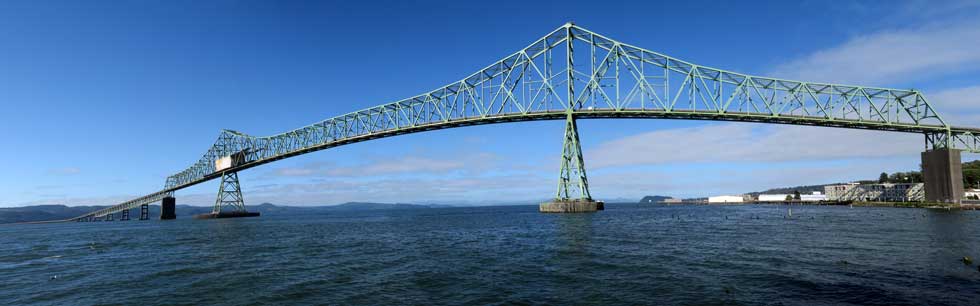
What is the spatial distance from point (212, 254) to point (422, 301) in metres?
22.0

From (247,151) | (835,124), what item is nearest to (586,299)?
(835,124)

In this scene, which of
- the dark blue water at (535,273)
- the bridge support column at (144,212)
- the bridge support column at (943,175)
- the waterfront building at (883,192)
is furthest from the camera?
the bridge support column at (144,212)

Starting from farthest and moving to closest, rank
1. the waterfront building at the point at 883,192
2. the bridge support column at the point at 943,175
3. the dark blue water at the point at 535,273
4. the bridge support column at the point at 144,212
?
the bridge support column at the point at 144,212, the waterfront building at the point at 883,192, the bridge support column at the point at 943,175, the dark blue water at the point at 535,273

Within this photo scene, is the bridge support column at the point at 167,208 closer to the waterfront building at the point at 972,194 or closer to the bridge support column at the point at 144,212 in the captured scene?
the bridge support column at the point at 144,212

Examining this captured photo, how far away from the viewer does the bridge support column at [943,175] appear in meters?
72.1

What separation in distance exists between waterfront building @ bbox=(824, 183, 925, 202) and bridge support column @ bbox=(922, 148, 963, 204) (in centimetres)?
3321

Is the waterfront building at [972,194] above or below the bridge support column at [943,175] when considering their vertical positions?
below

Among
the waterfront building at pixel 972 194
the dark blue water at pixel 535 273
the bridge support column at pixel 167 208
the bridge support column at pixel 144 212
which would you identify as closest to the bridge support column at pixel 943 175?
the waterfront building at pixel 972 194

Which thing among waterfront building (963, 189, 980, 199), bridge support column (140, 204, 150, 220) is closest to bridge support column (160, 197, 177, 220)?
bridge support column (140, 204, 150, 220)

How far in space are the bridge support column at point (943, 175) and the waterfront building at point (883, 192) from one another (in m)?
33.2

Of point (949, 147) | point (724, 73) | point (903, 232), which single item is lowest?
point (903, 232)

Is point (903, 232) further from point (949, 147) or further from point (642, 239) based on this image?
point (949, 147)

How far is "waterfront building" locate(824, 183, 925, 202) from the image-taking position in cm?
11081

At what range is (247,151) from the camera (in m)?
113
